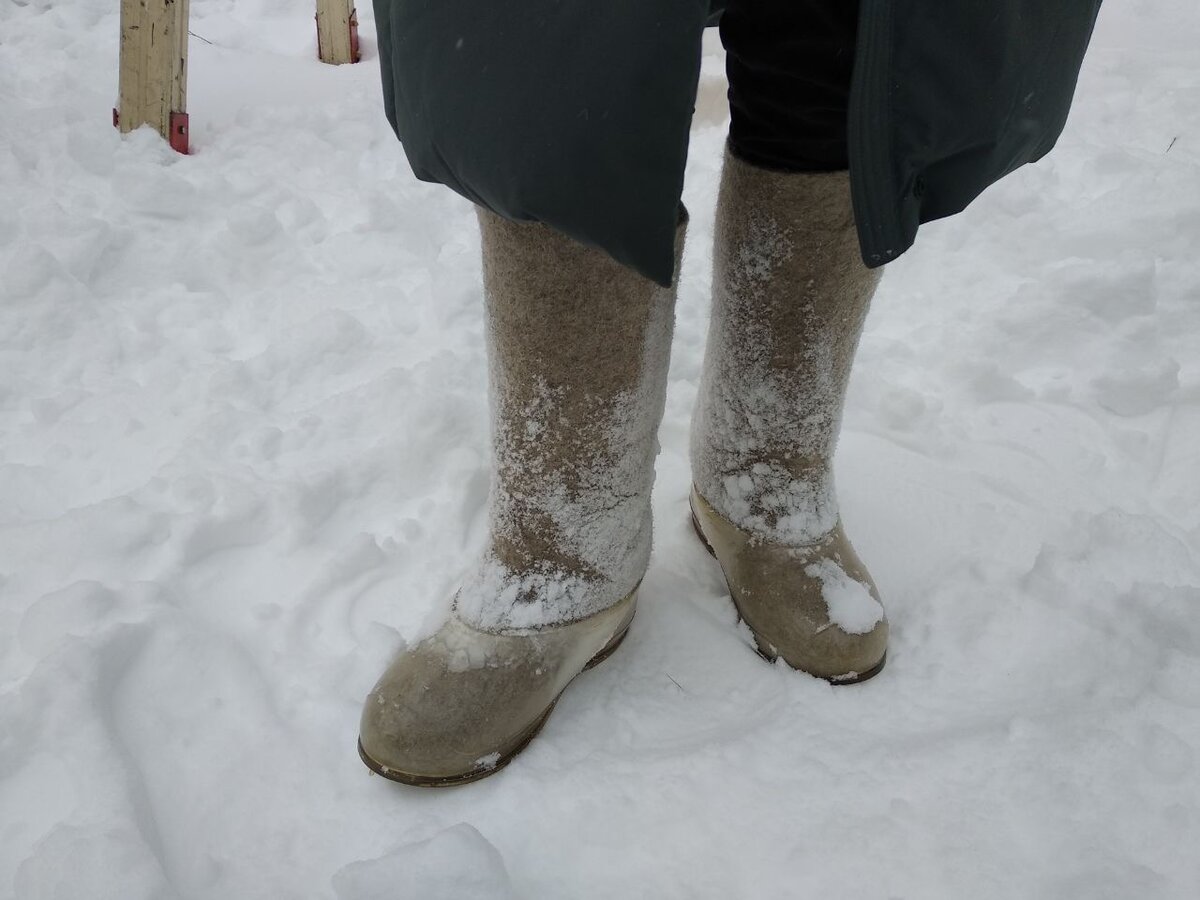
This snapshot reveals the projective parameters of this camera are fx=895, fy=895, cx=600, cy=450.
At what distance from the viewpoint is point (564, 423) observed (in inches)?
33.8

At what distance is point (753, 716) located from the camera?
3.36ft

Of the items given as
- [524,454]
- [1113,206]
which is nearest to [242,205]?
[524,454]

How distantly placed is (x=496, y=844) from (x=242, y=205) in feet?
5.27

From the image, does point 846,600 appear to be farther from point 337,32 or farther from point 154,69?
point 337,32

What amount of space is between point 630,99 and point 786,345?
0.44 metres

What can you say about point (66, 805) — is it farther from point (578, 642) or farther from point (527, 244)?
point (527, 244)

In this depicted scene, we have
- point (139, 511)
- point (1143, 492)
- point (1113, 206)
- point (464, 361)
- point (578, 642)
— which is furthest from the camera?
point (1113, 206)

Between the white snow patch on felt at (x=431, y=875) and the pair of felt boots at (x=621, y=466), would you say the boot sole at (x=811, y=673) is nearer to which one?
the pair of felt boots at (x=621, y=466)

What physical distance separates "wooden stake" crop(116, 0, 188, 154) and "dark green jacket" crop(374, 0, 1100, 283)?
174 cm

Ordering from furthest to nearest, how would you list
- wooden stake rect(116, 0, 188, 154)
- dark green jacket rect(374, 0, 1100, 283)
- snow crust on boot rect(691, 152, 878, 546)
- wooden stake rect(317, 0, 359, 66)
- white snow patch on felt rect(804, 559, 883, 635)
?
1. wooden stake rect(317, 0, 359, 66)
2. wooden stake rect(116, 0, 188, 154)
3. white snow patch on felt rect(804, 559, 883, 635)
4. snow crust on boot rect(691, 152, 878, 546)
5. dark green jacket rect(374, 0, 1100, 283)

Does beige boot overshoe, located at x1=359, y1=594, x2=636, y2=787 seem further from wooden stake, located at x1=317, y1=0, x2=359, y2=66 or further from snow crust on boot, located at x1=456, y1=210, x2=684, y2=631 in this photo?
wooden stake, located at x1=317, y1=0, x2=359, y2=66

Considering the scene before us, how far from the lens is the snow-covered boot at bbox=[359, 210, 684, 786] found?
0.80 metres

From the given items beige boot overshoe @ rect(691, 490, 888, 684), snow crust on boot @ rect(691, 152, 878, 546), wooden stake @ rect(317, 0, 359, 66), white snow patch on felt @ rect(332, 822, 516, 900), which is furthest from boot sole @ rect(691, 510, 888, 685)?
wooden stake @ rect(317, 0, 359, 66)

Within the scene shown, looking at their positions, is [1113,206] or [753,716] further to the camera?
[1113,206]
